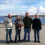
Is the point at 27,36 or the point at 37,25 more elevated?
the point at 37,25

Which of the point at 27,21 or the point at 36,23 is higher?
the point at 27,21

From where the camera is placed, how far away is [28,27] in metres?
8.64

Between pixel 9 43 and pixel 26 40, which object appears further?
pixel 26 40

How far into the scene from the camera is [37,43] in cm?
844

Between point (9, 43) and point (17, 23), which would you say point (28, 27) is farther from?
point (9, 43)

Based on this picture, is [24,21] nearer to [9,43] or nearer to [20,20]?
[20,20]

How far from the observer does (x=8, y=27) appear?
8.56 m

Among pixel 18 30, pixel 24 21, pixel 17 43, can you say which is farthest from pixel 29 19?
pixel 17 43

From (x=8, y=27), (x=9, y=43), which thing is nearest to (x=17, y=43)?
(x=9, y=43)

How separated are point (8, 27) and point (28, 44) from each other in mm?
1382

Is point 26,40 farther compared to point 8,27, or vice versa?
point 26,40

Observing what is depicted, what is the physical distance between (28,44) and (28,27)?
0.96 metres

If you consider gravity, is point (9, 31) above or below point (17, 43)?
above

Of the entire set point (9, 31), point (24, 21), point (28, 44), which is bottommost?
point (28, 44)
